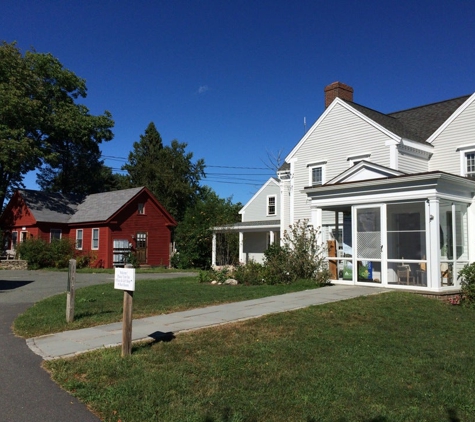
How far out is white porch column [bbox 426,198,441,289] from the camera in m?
13.0

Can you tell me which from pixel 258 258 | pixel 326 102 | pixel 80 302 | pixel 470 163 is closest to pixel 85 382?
pixel 80 302

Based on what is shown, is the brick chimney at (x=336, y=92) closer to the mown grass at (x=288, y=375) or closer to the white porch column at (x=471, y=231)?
the white porch column at (x=471, y=231)

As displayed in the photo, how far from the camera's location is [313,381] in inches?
218

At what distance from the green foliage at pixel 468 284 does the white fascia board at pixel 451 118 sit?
23.1ft

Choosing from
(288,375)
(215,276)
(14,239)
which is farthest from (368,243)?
(14,239)

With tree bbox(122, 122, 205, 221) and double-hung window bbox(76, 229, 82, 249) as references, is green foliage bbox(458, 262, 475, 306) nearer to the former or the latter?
double-hung window bbox(76, 229, 82, 249)

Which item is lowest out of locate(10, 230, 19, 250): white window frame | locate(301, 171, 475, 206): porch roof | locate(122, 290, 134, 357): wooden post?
locate(122, 290, 134, 357): wooden post

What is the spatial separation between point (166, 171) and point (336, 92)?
31.0 metres

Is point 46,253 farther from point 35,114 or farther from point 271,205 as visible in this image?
point 271,205

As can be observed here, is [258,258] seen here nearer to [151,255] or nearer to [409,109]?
[151,255]

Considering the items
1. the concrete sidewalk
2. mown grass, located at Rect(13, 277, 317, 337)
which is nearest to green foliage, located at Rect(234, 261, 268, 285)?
mown grass, located at Rect(13, 277, 317, 337)

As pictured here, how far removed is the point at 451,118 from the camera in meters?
17.8

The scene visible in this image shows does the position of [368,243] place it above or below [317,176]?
below

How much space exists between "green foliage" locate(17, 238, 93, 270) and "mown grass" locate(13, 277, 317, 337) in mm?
A: 16868
